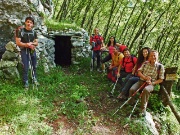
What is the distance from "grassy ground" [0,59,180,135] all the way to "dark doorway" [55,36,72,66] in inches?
171

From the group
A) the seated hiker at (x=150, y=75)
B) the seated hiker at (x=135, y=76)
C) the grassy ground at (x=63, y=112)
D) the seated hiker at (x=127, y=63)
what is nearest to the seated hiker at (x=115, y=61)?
the seated hiker at (x=127, y=63)

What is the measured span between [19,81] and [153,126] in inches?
186

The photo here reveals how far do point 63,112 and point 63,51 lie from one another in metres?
7.27

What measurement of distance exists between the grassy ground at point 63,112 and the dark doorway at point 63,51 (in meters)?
4.34

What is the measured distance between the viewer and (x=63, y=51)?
43.1 ft

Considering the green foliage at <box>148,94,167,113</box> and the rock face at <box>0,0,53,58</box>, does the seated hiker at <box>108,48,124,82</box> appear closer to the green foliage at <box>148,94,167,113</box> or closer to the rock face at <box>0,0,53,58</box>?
the green foliage at <box>148,94,167,113</box>

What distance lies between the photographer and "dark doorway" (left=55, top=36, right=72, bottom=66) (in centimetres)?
1288

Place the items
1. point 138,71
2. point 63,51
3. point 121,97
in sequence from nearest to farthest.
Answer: point 138,71 < point 121,97 < point 63,51

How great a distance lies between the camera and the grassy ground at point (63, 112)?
5.48 m

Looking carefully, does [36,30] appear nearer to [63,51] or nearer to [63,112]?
[63,51]

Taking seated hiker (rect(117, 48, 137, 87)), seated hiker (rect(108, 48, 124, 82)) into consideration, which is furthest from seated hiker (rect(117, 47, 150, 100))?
seated hiker (rect(108, 48, 124, 82))

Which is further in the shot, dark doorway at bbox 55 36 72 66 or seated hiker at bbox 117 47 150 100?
dark doorway at bbox 55 36 72 66

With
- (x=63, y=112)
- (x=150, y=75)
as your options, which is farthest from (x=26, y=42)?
(x=150, y=75)

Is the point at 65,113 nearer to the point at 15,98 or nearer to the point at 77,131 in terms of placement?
the point at 77,131
